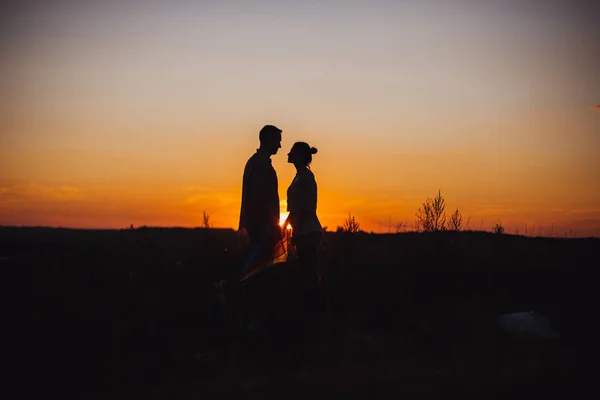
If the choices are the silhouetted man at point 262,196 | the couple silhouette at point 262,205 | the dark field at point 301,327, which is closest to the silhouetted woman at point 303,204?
the couple silhouette at point 262,205

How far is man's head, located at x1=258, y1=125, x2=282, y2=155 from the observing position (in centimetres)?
856

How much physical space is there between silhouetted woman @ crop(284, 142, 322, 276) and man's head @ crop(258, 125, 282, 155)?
0.61 m

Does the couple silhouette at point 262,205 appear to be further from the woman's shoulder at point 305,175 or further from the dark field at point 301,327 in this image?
the dark field at point 301,327

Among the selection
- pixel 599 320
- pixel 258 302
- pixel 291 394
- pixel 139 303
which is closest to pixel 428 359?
pixel 291 394

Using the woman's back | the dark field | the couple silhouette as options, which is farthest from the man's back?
the dark field

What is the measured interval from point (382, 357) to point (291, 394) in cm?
193

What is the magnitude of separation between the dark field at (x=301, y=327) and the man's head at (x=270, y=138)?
208 cm

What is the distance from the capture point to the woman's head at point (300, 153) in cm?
922

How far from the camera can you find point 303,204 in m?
9.16

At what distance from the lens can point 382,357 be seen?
7984 millimetres

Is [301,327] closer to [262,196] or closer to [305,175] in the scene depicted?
[262,196]

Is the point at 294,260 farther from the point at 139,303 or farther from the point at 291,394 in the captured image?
the point at 291,394

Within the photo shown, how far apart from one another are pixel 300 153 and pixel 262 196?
1058 mm

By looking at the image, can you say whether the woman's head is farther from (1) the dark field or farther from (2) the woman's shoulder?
(1) the dark field
